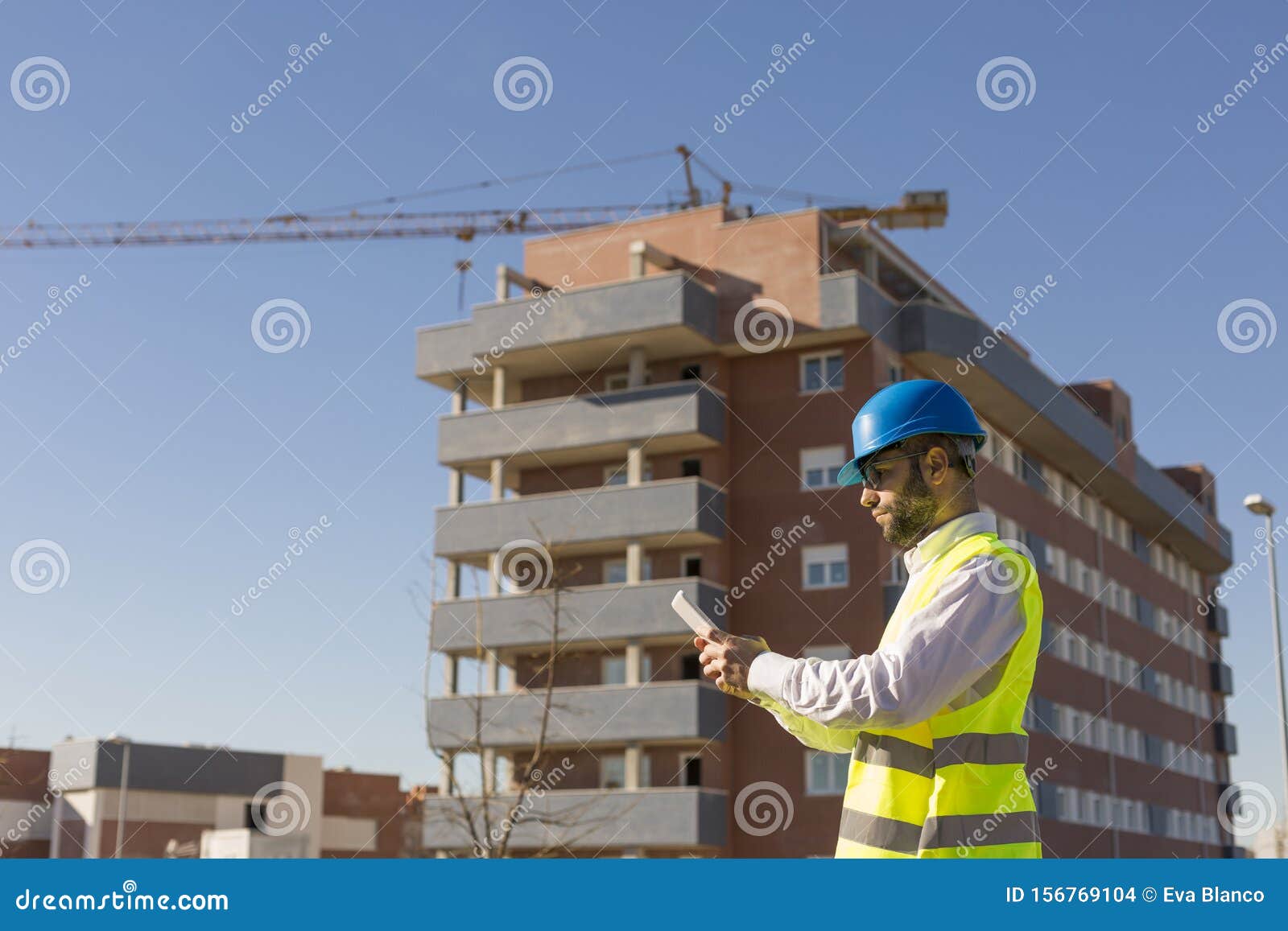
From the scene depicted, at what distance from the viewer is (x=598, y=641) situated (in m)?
41.0

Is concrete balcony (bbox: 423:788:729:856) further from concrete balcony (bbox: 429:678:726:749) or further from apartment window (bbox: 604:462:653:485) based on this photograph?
apartment window (bbox: 604:462:653:485)

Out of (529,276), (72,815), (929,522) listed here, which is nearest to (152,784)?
(72,815)

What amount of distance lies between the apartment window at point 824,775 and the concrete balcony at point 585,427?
9.11 metres

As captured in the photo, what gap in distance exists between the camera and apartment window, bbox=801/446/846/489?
4069cm

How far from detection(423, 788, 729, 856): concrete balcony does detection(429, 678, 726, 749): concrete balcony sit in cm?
142

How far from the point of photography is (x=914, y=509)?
3609mm

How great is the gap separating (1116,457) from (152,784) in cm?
4454

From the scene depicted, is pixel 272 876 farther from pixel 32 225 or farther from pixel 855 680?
pixel 32 225

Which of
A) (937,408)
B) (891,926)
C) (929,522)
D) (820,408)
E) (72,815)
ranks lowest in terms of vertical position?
(891,926)

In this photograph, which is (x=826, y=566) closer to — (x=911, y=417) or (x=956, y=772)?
(x=911, y=417)

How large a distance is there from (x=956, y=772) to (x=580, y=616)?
38165mm

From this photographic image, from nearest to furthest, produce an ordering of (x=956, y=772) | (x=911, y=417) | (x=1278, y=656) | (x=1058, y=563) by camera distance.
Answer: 1. (x=956, y=772)
2. (x=911, y=417)
3. (x=1278, y=656)
4. (x=1058, y=563)

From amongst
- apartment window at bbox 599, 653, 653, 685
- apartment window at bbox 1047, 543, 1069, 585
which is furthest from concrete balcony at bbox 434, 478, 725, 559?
apartment window at bbox 1047, 543, 1069, 585

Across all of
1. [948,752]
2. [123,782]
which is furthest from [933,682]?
[123,782]
